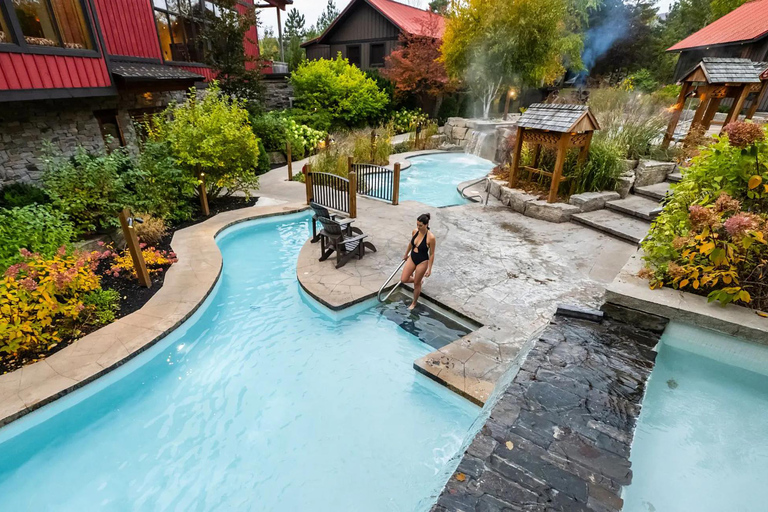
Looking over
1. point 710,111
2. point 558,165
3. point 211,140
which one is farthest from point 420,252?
point 710,111

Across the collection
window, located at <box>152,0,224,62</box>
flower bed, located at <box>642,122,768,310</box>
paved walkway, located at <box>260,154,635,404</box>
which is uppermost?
window, located at <box>152,0,224,62</box>

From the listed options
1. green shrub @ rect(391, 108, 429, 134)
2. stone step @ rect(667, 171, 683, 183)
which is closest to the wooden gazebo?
stone step @ rect(667, 171, 683, 183)

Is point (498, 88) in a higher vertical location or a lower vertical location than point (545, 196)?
Answer: higher

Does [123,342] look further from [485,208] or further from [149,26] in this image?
[149,26]

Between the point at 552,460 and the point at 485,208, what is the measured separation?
753 centimetres

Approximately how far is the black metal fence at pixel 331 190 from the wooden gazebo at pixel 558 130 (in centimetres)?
451

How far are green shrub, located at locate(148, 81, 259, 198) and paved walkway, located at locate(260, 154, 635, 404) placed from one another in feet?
10.9

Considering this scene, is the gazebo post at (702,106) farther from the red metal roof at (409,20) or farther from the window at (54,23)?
the red metal roof at (409,20)

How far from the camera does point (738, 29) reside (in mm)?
17781

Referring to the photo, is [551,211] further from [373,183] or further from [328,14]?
[328,14]

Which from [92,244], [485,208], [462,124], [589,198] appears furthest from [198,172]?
[462,124]

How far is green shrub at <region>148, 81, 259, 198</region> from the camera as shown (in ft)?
26.5

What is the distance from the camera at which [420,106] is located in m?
22.1

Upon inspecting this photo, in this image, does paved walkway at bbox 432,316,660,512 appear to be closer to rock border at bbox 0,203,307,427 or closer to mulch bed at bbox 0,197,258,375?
rock border at bbox 0,203,307,427
